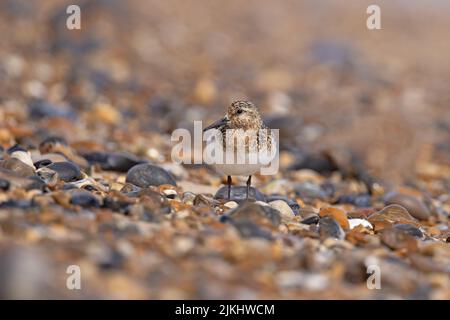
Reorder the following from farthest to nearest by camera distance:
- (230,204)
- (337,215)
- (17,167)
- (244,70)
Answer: (244,70) → (230,204) → (337,215) → (17,167)

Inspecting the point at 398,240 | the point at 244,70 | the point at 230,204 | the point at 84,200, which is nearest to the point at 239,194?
the point at 230,204

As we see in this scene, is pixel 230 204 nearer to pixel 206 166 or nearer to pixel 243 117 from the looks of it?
pixel 243 117

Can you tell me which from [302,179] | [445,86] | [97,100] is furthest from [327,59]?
[302,179]

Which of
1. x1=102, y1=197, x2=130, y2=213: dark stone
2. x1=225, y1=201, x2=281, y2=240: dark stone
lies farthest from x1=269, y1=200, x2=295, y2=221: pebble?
x1=102, y1=197, x2=130, y2=213: dark stone

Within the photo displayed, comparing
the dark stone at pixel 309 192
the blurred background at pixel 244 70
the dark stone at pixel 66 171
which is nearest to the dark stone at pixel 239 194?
the dark stone at pixel 309 192

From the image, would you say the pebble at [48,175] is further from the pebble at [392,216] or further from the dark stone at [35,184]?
the pebble at [392,216]

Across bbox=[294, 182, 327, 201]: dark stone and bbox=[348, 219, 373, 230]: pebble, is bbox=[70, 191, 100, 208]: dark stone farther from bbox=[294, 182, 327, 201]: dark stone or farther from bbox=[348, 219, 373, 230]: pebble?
bbox=[294, 182, 327, 201]: dark stone
